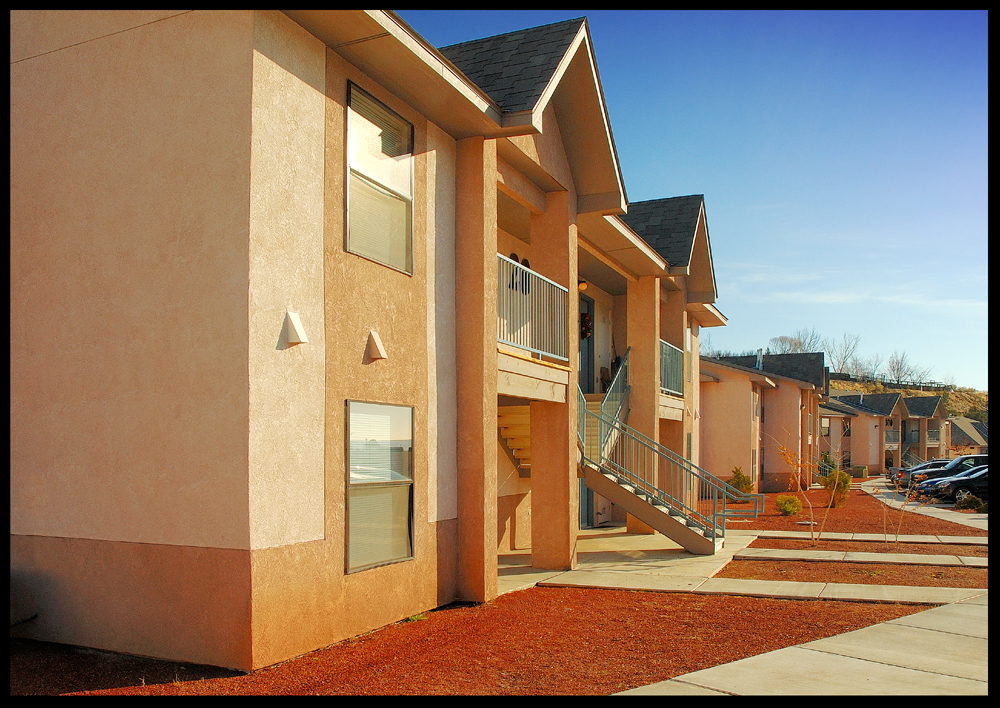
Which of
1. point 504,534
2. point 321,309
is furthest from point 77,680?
point 504,534

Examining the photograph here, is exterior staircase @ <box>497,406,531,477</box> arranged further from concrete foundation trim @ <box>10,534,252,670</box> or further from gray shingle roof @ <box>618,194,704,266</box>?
concrete foundation trim @ <box>10,534,252,670</box>

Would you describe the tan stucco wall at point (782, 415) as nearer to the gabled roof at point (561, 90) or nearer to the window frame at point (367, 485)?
the gabled roof at point (561, 90)

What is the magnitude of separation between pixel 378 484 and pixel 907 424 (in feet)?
257

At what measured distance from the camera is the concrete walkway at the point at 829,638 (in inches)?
249

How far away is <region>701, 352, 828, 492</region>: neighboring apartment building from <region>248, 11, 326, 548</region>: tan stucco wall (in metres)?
26.3

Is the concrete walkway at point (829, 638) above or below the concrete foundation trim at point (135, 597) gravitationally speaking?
below

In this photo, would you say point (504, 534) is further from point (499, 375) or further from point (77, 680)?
point (77, 680)

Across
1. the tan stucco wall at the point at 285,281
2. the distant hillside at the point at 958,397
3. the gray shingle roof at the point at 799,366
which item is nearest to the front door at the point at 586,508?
the tan stucco wall at the point at 285,281

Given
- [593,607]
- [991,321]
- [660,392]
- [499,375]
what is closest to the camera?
[991,321]

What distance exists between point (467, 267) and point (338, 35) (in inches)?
132

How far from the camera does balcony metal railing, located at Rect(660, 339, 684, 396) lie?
20.3 metres

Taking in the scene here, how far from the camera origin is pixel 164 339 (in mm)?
7340

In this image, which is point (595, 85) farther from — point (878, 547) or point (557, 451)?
point (878, 547)
